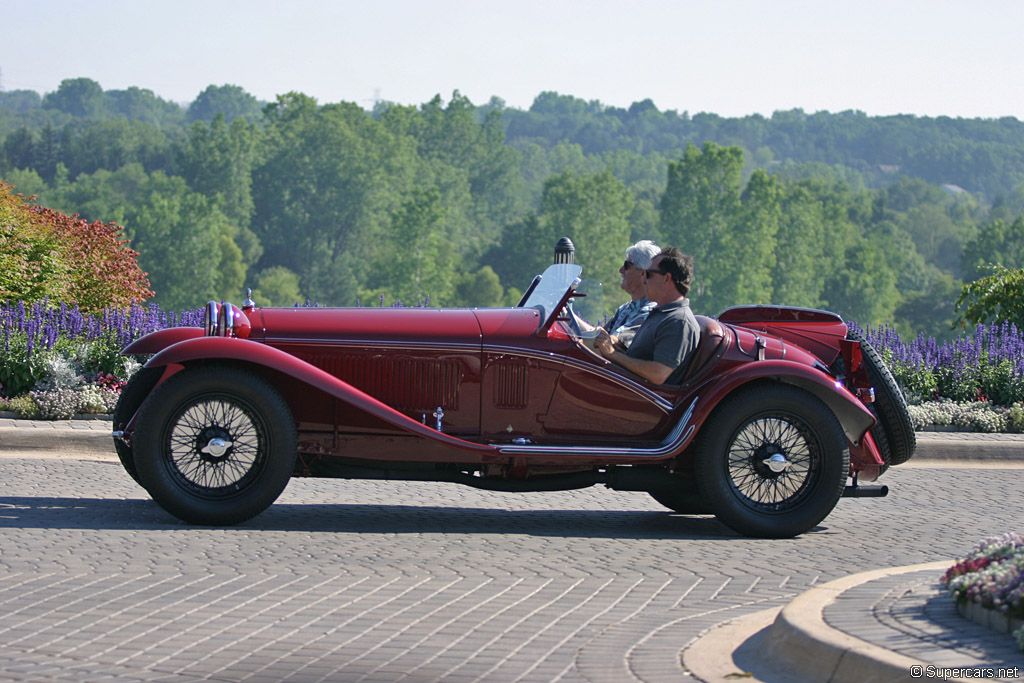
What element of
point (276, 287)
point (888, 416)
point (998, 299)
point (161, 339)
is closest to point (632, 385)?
point (888, 416)

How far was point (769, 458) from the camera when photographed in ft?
25.2

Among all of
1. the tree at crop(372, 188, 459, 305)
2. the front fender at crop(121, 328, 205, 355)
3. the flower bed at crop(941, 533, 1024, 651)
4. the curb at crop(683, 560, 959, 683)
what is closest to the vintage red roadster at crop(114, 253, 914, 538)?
the front fender at crop(121, 328, 205, 355)

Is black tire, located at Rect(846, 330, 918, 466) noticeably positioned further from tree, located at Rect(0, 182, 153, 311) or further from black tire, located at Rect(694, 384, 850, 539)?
tree, located at Rect(0, 182, 153, 311)

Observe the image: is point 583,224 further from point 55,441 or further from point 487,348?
point 487,348

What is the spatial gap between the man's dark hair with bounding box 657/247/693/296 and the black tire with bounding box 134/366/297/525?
2366 millimetres

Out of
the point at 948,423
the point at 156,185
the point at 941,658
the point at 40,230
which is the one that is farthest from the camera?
the point at 156,185

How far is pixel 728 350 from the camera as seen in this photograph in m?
7.87

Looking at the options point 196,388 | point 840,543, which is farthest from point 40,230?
point 840,543

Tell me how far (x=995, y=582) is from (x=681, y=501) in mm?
3680

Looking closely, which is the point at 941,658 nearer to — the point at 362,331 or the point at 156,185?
the point at 362,331

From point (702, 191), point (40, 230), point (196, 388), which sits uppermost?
point (702, 191)

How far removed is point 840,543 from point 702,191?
11173 centimetres

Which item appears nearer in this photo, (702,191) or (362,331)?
(362,331)

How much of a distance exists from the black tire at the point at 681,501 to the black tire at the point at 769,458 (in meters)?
0.56
